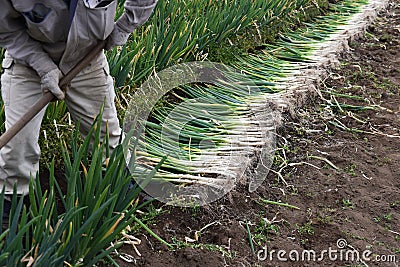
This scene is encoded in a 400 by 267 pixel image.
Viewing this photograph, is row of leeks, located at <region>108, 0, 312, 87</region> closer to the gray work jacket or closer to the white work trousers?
the white work trousers

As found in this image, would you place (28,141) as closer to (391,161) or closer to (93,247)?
(93,247)

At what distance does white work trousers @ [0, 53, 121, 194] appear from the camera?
2.30 metres

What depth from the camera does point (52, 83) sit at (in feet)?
7.14

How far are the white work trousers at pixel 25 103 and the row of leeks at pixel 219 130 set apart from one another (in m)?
0.41

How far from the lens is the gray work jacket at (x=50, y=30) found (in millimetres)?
2174

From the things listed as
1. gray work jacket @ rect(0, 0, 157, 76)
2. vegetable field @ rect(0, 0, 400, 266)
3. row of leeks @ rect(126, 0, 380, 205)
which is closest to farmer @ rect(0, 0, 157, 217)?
gray work jacket @ rect(0, 0, 157, 76)

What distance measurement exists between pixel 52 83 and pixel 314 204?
133cm

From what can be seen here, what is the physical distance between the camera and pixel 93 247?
1993mm

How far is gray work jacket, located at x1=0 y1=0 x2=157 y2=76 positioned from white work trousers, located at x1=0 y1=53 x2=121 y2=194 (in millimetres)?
82

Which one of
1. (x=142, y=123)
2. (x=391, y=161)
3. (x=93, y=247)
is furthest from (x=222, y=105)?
(x=93, y=247)

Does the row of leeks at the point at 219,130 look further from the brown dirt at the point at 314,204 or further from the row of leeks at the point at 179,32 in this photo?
the row of leeks at the point at 179,32

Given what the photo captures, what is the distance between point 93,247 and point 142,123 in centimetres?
103

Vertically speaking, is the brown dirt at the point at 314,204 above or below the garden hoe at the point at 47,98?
below

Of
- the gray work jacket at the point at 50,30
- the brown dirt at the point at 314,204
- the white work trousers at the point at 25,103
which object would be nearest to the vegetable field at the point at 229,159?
Answer: the brown dirt at the point at 314,204
